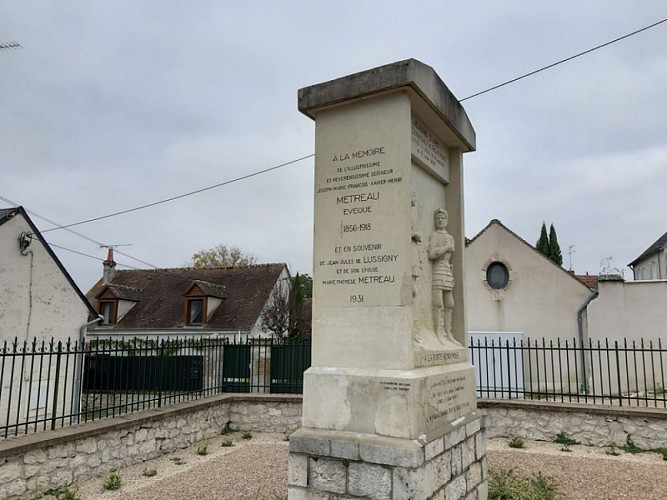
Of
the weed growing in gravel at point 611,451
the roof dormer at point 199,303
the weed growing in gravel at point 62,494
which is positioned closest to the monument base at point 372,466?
the weed growing in gravel at point 62,494

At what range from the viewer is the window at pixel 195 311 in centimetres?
2152

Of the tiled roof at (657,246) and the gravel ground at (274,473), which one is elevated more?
the tiled roof at (657,246)

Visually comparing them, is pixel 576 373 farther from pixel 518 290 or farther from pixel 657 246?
pixel 657 246

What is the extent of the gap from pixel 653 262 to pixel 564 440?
29586 millimetres

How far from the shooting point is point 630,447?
326 inches

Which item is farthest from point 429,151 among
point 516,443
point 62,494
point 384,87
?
point 62,494

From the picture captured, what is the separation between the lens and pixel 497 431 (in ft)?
30.0

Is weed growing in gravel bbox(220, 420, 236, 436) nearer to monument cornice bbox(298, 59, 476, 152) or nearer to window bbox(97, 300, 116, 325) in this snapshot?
monument cornice bbox(298, 59, 476, 152)

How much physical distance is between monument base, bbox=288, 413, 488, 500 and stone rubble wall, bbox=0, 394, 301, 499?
3606 millimetres

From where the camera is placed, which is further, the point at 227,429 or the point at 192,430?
the point at 227,429

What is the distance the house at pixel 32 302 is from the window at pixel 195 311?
6.29m

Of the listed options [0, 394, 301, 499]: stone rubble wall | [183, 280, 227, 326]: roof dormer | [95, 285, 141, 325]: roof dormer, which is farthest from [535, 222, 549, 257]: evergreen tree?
[0, 394, 301, 499]: stone rubble wall

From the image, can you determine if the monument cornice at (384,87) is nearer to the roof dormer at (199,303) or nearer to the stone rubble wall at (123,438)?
the stone rubble wall at (123,438)

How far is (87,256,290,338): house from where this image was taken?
21156 mm
